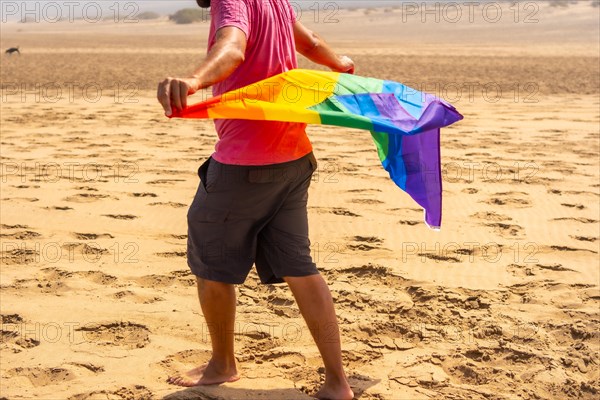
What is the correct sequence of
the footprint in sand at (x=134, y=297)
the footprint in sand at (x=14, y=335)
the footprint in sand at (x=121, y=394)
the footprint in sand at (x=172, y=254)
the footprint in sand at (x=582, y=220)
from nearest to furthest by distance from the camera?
1. the footprint in sand at (x=121, y=394)
2. the footprint in sand at (x=14, y=335)
3. the footprint in sand at (x=134, y=297)
4. the footprint in sand at (x=172, y=254)
5. the footprint in sand at (x=582, y=220)

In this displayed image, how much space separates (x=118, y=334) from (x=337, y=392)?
3.75 ft

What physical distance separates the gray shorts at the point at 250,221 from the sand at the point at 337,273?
54cm

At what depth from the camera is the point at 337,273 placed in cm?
459

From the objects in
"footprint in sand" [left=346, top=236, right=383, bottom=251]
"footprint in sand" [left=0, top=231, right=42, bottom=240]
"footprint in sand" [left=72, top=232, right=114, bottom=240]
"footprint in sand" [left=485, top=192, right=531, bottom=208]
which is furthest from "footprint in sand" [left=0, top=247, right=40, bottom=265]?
"footprint in sand" [left=485, top=192, right=531, bottom=208]

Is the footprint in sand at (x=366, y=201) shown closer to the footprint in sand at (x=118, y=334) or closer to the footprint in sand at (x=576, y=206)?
the footprint in sand at (x=576, y=206)

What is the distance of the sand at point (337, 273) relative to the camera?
3.45 m

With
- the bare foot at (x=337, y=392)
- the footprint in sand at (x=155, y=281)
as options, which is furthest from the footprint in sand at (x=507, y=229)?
the bare foot at (x=337, y=392)

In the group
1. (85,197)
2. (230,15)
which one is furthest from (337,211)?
(230,15)

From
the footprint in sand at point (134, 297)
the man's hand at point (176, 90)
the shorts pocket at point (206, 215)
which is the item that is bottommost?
the footprint in sand at point (134, 297)

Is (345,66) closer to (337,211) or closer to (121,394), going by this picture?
(121,394)

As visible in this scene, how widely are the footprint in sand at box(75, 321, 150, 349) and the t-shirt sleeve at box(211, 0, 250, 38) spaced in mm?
1600

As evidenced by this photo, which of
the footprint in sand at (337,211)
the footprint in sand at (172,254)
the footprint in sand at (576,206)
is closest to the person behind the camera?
the footprint in sand at (172,254)

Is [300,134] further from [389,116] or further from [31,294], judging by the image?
[31,294]

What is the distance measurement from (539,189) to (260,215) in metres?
3.85
